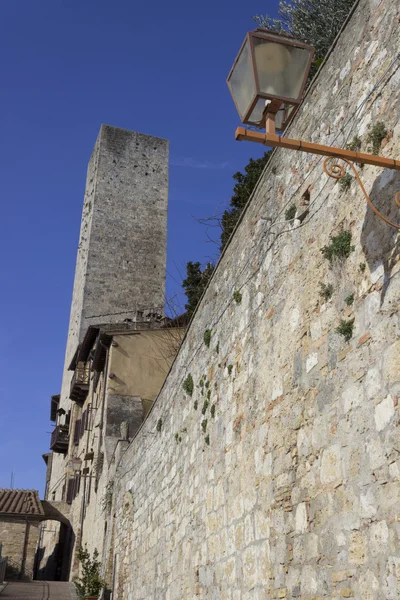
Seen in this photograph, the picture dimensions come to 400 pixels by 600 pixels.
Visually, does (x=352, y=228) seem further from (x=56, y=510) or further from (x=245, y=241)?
(x=56, y=510)

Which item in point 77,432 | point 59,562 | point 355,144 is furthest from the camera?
point 59,562

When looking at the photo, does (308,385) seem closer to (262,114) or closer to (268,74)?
(262,114)

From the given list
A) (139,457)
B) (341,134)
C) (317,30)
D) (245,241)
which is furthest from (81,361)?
(341,134)

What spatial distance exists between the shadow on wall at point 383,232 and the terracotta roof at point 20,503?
22.7 m

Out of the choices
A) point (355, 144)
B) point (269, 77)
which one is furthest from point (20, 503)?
point (269, 77)

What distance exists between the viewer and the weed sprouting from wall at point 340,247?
407 cm

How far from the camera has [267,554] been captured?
15.3ft

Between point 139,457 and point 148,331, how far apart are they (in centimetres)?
869

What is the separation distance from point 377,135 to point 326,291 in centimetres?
102

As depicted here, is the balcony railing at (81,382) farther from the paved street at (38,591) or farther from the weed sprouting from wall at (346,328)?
the weed sprouting from wall at (346,328)

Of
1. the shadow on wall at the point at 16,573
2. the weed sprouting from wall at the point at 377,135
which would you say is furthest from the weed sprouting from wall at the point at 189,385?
the shadow on wall at the point at 16,573

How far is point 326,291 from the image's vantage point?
4.25m

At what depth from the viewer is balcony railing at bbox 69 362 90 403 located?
982 inches

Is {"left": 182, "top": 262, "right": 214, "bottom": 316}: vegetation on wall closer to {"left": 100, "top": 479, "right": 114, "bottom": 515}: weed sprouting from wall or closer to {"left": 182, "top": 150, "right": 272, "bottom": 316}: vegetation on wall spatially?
{"left": 182, "top": 150, "right": 272, "bottom": 316}: vegetation on wall
